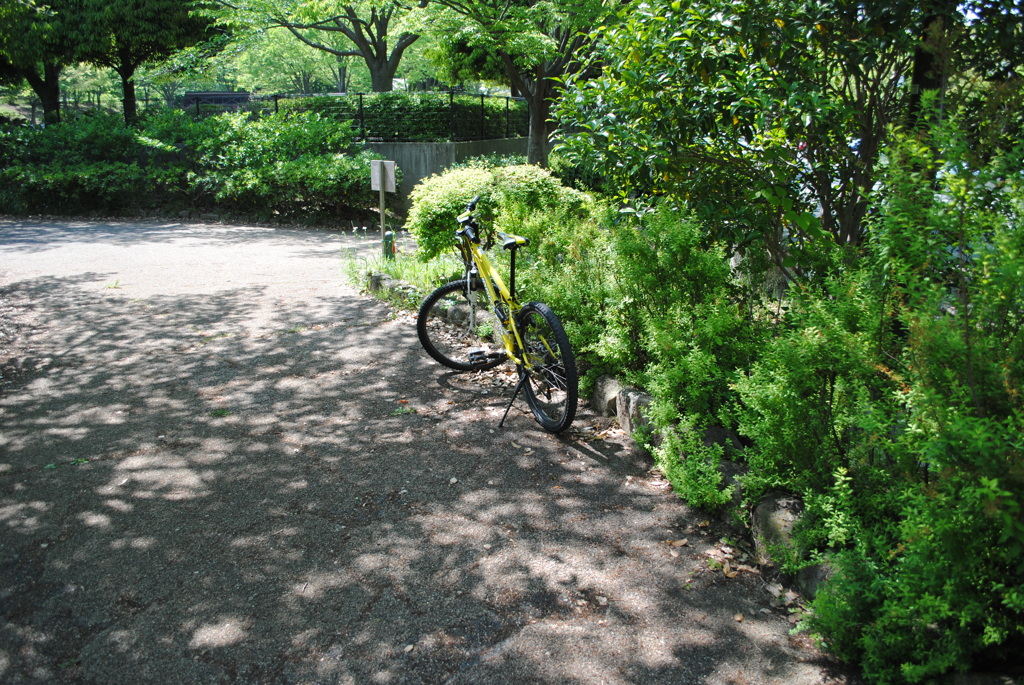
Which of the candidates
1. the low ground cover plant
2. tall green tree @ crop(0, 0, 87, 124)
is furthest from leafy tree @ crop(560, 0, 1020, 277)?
tall green tree @ crop(0, 0, 87, 124)

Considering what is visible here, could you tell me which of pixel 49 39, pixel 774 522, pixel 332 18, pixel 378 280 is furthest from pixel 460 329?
pixel 49 39

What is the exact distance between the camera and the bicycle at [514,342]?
4770 mm

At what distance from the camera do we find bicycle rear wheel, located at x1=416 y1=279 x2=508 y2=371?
5.96 m

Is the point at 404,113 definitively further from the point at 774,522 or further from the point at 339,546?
the point at 774,522

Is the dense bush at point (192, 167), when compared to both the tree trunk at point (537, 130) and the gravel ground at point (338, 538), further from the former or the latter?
the gravel ground at point (338, 538)

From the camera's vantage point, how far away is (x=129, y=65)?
21.9 metres

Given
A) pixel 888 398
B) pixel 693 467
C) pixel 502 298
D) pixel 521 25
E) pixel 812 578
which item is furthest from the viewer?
pixel 521 25

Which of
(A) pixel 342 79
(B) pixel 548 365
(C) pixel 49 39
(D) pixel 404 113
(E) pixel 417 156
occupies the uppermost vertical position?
(A) pixel 342 79

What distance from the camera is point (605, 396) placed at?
5.16 metres

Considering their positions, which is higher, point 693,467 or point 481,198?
point 481,198

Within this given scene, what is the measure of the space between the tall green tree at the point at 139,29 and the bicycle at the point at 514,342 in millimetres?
15951

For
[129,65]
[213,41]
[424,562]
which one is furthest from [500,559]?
[129,65]

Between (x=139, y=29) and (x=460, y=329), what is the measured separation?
17785 millimetres

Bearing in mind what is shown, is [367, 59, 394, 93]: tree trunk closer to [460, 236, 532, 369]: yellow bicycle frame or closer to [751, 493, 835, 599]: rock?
[460, 236, 532, 369]: yellow bicycle frame
